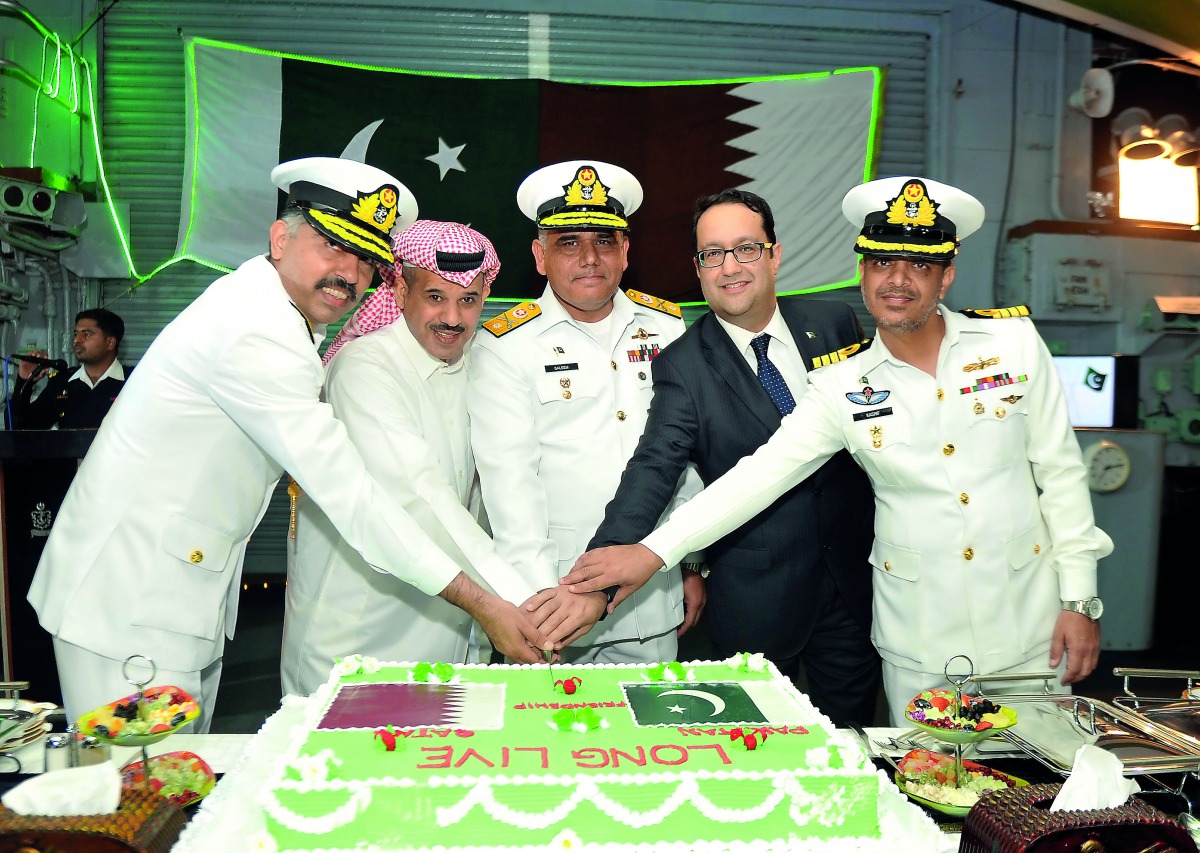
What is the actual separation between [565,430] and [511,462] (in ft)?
0.72

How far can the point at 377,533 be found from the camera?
7.11 feet

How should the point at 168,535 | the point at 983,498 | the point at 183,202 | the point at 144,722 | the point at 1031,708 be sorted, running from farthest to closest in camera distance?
the point at 183,202 < the point at 983,498 < the point at 168,535 < the point at 1031,708 < the point at 144,722

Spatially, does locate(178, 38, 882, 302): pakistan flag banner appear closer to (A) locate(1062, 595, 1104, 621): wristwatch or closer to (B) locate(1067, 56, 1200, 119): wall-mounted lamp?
(B) locate(1067, 56, 1200, 119): wall-mounted lamp

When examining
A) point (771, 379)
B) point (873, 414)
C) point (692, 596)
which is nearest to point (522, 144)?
point (771, 379)

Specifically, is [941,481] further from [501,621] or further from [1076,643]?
[501,621]

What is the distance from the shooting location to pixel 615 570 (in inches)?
93.4

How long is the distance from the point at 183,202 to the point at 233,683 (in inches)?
129

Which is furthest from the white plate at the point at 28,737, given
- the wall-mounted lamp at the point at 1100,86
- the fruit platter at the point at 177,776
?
the wall-mounted lamp at the point at 1100,86

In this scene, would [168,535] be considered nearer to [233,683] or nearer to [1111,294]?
[233,683]

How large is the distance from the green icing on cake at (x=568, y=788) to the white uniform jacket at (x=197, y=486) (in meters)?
0.68

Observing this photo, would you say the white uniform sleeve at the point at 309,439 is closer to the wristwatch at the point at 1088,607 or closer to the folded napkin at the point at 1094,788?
the folded napkin at the point at 1094,788

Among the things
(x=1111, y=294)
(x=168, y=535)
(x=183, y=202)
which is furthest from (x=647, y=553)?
(x=1111, y=294)

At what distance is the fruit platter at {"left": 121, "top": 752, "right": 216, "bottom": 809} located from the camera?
1569 mm

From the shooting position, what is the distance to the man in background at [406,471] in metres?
2.53
